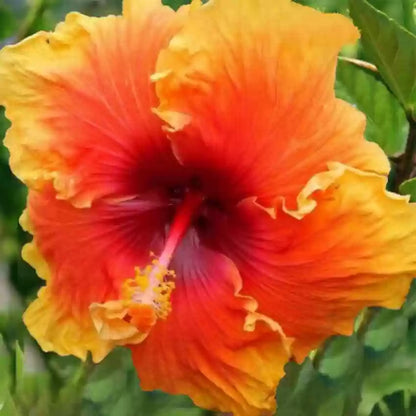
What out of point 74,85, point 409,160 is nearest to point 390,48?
point 409,160

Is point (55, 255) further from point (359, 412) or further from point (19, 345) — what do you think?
point (359, 412)

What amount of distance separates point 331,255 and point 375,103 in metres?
0.21

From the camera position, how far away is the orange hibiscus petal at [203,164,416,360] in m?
0.50

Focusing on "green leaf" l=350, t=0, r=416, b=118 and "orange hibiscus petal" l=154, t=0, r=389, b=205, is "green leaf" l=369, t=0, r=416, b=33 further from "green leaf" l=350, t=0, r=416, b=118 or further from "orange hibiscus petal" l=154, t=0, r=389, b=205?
"orange hibiscus petal" l=154, t=0, r=389, b=205

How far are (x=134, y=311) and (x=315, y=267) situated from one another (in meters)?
0.11

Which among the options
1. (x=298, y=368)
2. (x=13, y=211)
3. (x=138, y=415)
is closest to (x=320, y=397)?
(x=298, y=368)

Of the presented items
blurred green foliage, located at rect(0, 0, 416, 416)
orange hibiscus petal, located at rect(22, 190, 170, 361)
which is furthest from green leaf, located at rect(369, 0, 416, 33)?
orange hibiscus petal, located at rect(22, 190, 170, 361)

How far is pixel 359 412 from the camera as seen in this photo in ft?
2.13

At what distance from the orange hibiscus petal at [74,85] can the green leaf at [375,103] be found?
20cm

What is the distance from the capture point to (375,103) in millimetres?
675

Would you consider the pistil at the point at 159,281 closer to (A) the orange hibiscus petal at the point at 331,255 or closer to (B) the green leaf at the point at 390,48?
(A) the orange hibiscus petal at the point at 331,255

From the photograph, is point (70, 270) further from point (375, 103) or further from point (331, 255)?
point (375, 103)

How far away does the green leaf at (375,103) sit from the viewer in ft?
2.19

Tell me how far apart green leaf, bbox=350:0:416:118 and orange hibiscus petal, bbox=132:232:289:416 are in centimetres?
17
